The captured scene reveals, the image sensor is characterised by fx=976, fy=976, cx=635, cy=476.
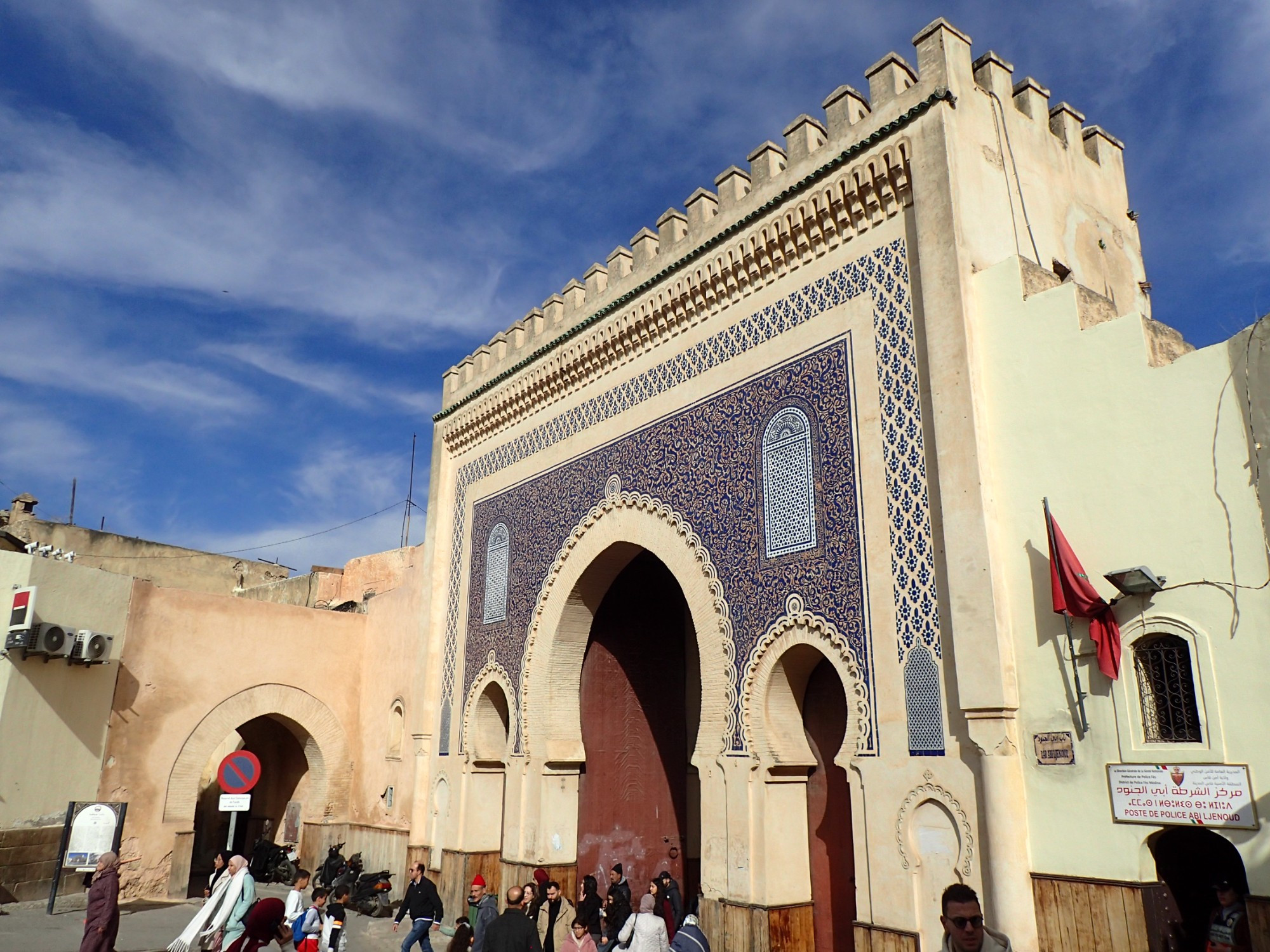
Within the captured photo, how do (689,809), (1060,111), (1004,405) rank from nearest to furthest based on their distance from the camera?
(1004,405)
(1060,111)
(689,809)

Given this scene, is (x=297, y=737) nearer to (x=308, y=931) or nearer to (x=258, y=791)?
(x=258, y=791)

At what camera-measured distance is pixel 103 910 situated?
568 cm

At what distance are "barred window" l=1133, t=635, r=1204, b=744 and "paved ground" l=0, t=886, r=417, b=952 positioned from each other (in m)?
6.66

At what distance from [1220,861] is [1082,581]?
5.10 feet

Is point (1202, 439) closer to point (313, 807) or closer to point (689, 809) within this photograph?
point (689, 809)

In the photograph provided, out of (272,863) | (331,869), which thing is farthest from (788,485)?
(272,863)

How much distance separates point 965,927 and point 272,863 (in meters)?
12.0

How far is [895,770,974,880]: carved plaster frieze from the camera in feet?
17.7

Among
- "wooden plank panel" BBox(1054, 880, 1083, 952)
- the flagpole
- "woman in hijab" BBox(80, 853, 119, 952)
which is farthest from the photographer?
"woman in hijab" BBox(80, 853, 119, 952)

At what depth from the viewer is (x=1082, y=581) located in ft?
16.9

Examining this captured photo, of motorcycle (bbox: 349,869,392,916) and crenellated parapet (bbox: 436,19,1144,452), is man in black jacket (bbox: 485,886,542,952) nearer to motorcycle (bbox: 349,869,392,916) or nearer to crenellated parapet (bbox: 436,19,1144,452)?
crenellated parapet (bbox: 436,19,1144,452)

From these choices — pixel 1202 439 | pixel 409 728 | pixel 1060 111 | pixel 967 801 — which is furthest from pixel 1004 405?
pixel 409 728

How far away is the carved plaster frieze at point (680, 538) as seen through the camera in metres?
7.18

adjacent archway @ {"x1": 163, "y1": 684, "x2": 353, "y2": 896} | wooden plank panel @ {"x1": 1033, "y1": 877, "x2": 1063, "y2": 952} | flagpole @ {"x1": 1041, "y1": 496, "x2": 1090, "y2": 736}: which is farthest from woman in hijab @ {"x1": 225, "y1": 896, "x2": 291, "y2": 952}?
adjacent archway @ {"x1": 163, "y1": 684, "x2": 353, "y2": 896}
